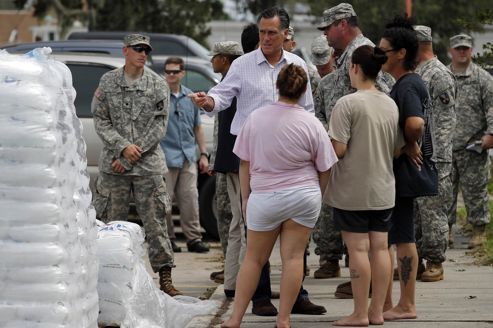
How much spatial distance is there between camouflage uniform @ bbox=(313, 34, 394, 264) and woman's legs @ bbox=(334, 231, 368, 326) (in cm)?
146

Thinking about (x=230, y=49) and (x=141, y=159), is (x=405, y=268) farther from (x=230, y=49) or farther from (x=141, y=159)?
(x=230, y=49)

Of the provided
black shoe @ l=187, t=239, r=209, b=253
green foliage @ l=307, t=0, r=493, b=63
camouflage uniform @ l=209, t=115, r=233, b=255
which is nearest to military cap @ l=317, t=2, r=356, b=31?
camouflage uniform @ l=209, t=115, r=233, b=255

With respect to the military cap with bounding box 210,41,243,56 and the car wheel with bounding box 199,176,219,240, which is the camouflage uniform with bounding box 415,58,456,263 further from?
the car wheel with bounding box 199,176,219,240

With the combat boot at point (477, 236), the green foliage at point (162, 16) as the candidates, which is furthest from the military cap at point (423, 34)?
the green foliage at point (162, 16)

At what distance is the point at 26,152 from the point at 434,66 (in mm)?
5050

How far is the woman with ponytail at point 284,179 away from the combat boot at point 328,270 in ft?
9.03

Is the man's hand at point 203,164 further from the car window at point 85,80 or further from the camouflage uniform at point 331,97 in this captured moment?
the camouflage uniform at point 331,97

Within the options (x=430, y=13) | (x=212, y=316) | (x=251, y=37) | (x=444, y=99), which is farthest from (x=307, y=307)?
(x=430, y=13)

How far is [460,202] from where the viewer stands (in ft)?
62.2

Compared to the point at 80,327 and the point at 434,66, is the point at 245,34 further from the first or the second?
the point at 80,327

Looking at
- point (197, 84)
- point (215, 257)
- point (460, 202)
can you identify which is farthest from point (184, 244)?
point (460, 202)

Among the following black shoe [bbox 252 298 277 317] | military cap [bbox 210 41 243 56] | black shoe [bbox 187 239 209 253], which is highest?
military cap [bbox 210 41 243 56]

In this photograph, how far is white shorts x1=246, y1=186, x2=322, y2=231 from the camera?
7.93 metres

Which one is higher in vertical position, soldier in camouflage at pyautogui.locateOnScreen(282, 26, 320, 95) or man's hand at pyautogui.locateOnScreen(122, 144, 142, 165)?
soldier in camouflage at pyautogui.locateOnScreen(282, 26, 320, 95)
